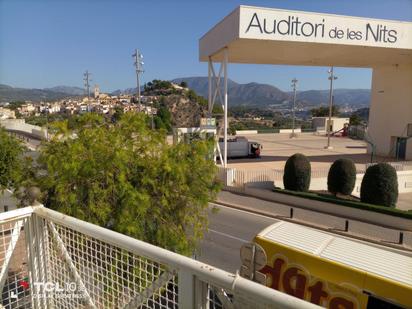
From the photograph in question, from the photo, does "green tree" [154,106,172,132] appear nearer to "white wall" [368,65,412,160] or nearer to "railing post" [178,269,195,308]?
"white wall" [368,65,412,160]

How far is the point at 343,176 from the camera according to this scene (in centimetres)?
1750

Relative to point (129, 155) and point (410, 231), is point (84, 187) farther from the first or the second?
point (410, 231)

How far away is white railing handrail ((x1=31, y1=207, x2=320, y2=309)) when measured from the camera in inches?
60.3

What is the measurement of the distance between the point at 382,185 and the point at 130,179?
13435 mm

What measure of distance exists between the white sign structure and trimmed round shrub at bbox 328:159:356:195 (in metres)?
6.88

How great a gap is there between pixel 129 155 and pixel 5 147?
10.4 metres

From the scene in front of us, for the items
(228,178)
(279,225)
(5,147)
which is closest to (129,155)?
(279,225)

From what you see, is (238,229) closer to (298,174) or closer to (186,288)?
(298,174)

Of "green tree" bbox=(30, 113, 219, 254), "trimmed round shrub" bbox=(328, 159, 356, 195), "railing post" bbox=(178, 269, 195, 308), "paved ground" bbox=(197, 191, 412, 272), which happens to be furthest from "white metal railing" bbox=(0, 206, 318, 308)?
"trimmed round shrub" bbox=(328, 159, 356, 195)

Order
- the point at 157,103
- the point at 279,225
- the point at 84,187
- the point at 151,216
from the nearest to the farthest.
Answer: the point at 84,187 < the point at 151,216 < the point at 279,225 < the point at 157,103

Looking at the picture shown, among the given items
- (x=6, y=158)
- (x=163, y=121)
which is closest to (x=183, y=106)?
(x=163, y=121)

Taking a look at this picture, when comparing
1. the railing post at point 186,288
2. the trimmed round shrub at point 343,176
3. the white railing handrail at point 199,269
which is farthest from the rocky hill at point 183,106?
the railing post at point 186,288

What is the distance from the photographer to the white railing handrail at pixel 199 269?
153 centimetres

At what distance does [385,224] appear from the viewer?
14.6 metres
